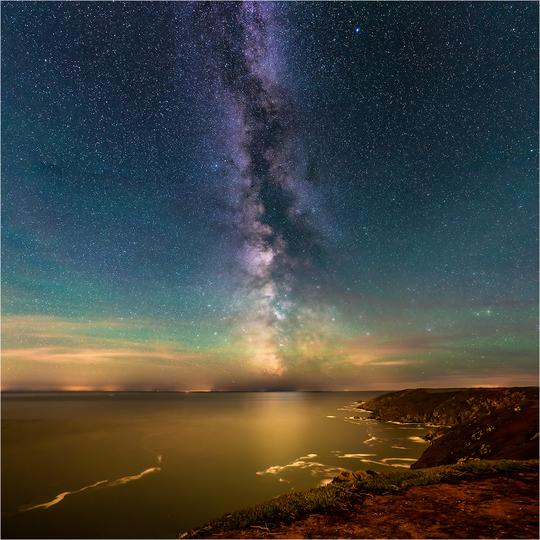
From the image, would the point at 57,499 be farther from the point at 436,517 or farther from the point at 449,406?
the point at 449,406

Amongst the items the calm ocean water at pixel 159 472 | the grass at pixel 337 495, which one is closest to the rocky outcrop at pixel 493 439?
the grass at pixel 337 495

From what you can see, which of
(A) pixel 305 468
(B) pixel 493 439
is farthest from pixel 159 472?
(B) pixel 493 439

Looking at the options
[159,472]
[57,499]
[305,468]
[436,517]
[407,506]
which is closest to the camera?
[436,517]

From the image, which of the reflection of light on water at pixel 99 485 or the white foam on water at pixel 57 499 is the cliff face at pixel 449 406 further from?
the white foam on water at pixel 57 499

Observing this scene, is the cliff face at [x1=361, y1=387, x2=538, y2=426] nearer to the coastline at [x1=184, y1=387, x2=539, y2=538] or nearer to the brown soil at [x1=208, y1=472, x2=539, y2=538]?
the coastline at [x1=184, y1=387, x2=539, y2=538]

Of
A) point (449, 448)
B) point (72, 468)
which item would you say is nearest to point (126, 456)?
point (72, 468)

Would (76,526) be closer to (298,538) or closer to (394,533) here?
(298,538)

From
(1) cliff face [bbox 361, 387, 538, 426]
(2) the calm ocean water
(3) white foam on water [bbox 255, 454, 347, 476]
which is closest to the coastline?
(2) the calm ocean water
